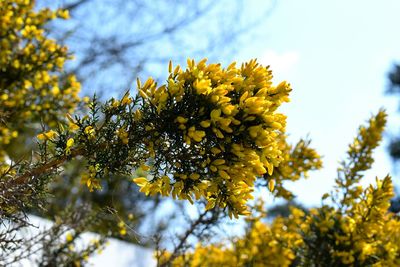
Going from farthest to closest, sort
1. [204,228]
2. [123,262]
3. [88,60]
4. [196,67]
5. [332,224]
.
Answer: [88,60] → [123,262] → [332,224] → [204,228] → [196,67]

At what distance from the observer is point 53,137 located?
247cm

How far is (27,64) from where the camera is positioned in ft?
17.4

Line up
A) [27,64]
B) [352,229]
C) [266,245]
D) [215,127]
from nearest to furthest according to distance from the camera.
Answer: [215,127] → [352,229] → [27,64] → [266,245]

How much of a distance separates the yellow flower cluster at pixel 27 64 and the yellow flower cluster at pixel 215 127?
10.00 ft

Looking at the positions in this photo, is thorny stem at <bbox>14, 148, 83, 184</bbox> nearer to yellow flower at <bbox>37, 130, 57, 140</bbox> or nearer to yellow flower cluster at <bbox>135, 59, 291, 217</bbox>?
yellow flower at <bbox>37, 130, 57, 140</bbox>

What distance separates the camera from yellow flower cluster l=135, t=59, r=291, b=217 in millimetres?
2312

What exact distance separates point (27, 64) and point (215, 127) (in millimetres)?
3609

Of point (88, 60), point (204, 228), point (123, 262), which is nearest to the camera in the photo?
point (204, 228)

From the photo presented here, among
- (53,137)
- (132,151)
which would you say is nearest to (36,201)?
(53,137)

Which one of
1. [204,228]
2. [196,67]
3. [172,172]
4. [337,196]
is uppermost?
[337,196]

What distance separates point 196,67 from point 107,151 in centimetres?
59

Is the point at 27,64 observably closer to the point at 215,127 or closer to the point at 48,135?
the point at 48,135

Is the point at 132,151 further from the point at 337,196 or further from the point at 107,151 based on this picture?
the point at 337,196

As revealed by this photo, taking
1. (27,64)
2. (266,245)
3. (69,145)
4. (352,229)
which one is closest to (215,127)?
(69,145)
